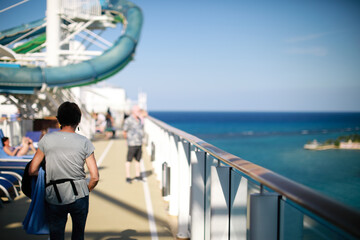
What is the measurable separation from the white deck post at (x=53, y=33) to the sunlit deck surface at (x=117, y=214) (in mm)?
10061

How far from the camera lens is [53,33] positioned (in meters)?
16.1

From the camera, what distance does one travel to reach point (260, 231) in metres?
1.73

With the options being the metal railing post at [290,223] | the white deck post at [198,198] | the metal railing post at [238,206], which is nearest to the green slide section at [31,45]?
the white deck post at [198,198]

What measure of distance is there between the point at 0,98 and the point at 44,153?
14.8m

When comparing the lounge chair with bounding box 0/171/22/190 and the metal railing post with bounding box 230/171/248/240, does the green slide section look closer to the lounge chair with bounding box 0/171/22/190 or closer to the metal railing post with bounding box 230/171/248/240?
the lounge chair with bounding box 0/171/22/190

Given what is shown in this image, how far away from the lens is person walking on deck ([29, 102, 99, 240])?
2.64m

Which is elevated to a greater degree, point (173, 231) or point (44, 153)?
point (44, 153)

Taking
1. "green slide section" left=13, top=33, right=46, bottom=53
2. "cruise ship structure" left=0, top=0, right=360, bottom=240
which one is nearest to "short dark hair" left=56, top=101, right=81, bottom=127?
"cruise ship structure" left=0, top=0, right=360, bottom=240

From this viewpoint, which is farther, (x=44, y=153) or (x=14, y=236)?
(x=14, y=236)

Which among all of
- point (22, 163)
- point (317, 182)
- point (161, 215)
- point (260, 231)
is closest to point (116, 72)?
point (22, 163)

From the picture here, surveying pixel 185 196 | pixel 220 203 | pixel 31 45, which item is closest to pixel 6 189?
pixel 185 196

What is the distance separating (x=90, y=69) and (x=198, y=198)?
12.7m

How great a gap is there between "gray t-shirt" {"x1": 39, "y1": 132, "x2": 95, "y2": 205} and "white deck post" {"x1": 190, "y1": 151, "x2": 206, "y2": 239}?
47.5 inches

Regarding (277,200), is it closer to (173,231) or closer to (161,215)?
(173,231)
